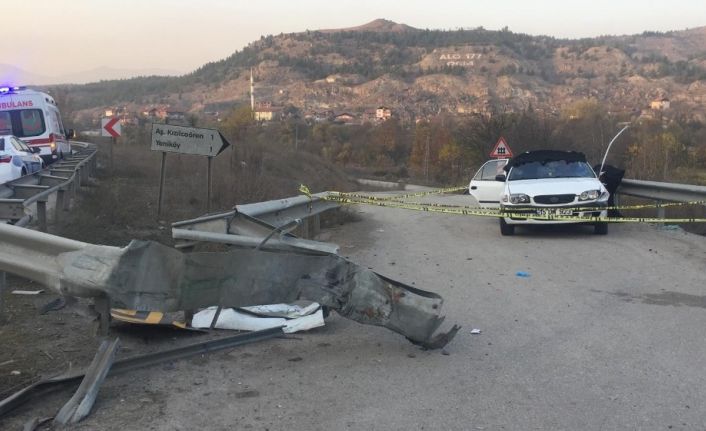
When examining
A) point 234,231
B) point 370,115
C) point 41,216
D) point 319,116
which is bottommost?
point 319,116

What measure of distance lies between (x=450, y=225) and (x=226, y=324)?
971 centimetres

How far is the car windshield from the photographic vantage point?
13.9m

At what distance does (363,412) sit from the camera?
14.3 feet

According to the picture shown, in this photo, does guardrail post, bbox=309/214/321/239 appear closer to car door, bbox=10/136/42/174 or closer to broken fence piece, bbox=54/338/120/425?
broken fence piece, bbox=54/338/120/425

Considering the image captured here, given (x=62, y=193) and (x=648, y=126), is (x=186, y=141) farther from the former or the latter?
(x=648, y=126)

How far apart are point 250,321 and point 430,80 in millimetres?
168228

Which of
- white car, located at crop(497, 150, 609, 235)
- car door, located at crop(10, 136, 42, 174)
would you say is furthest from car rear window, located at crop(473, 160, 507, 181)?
car door, located at crop(10, 136, 42, 174)

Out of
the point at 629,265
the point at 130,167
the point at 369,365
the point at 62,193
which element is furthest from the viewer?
the point at 130,167

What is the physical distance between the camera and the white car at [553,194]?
12.4 metres

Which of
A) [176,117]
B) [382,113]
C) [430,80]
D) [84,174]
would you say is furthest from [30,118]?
[430,80]

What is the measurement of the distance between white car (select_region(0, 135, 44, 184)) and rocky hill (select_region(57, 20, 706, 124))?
12563cm

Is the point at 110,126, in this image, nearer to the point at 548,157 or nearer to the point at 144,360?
the point at 548,157

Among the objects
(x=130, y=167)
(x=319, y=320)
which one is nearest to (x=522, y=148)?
(x=130, y=167)

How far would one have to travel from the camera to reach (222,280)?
4918 mm
